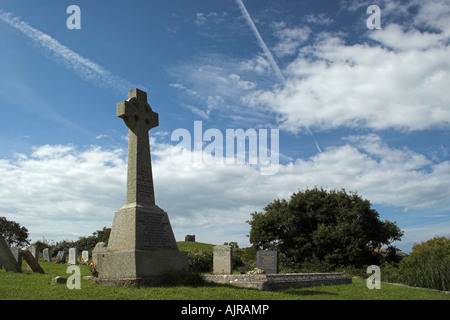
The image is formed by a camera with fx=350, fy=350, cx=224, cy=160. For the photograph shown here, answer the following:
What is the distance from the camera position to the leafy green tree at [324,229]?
26.6m

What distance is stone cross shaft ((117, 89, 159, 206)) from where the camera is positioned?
10.3 meters

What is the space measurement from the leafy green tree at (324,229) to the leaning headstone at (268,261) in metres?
8.20

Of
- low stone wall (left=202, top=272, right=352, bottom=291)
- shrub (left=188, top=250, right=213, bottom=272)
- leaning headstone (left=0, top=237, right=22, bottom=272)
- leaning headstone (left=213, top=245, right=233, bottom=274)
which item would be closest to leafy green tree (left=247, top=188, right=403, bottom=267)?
shrub (left=188, top=250, right=213, bottom=272)

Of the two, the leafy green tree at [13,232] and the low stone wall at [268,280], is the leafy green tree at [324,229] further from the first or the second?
the leafy green tree at [13,232]

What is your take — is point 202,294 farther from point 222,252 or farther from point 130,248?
point 222,252

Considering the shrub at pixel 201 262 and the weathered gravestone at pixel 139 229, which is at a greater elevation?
the weathered gravestone at pixel 139 229

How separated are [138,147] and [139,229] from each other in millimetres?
2529

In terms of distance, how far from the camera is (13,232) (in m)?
47.6

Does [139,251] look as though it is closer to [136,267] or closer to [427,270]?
[136,267]

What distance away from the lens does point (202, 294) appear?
7.79 metres

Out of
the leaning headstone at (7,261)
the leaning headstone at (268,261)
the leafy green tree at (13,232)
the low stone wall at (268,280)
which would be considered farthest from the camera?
the leafy green tree at (13,232)

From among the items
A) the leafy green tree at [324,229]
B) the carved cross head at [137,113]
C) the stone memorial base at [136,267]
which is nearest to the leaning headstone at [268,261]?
the leafy green tree at [324,229]
